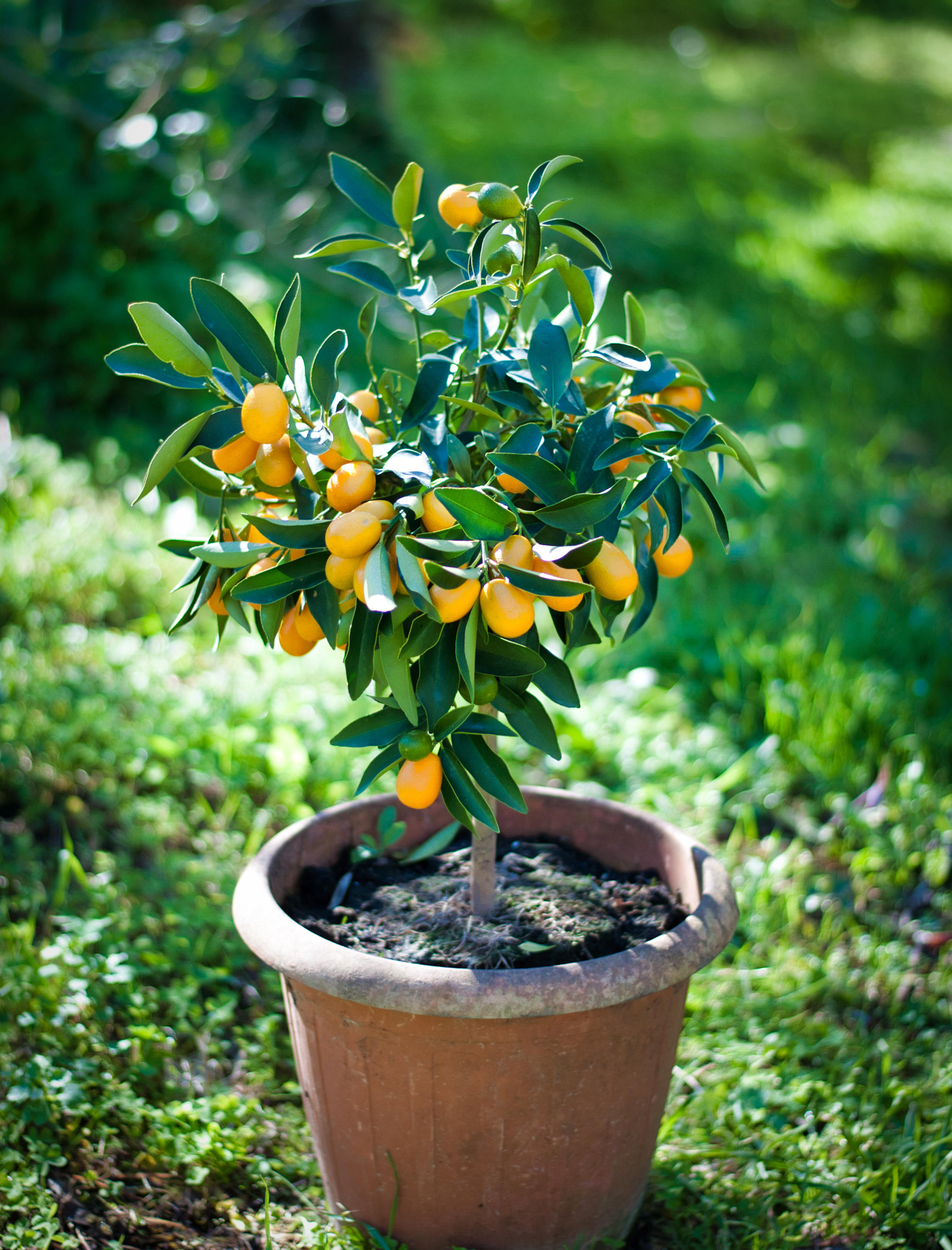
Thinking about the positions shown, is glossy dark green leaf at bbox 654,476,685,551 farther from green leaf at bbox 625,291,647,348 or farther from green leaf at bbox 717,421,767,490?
green leaf at bbox 625,291,647,348

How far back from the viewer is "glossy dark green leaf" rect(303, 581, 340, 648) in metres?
1.01

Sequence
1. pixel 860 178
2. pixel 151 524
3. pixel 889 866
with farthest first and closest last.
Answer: pixel 860 178, pixel 151 524, pixel 889 866

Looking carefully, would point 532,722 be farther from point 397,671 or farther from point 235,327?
point 235,327

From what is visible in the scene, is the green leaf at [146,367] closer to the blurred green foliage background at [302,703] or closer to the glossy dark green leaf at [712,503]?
the glossy dark green leaf at [712,503]

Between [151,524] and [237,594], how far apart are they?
7.16 feet

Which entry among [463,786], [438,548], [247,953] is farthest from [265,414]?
[247,953]

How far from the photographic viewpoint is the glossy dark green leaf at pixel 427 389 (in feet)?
3.52

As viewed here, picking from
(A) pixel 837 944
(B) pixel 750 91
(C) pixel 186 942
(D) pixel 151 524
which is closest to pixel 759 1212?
(A) pixel 837 944

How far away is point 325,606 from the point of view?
40.3 inches

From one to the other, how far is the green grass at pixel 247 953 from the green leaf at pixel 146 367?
91cm

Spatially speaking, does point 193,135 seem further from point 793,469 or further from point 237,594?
point 237,594

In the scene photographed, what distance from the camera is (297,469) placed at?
1.05 m

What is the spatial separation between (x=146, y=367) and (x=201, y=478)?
0.15 m

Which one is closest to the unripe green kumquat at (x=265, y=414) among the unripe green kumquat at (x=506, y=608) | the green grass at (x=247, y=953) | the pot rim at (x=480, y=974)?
the unripe green kumquat at (x=506, y=608)
